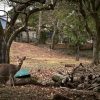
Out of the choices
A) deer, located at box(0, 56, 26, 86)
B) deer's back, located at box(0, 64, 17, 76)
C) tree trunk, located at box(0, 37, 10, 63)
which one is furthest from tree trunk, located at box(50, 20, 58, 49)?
deer's back, located at box(0, 64, 17, 76)

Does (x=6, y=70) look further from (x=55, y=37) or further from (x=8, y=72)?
(x=55, y=37)

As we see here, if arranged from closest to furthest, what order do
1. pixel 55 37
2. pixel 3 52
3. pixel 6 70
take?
pixel 6 70, pixel 3 52, pixel 55 37

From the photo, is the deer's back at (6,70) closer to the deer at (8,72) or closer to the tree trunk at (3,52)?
the deer at (8,72)

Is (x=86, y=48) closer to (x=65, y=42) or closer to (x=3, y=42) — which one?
(x=65, y=42)

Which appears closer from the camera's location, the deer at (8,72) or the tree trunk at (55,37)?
the deer at (8,72)

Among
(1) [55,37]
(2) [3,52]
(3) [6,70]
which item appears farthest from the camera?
(1) [55,37]

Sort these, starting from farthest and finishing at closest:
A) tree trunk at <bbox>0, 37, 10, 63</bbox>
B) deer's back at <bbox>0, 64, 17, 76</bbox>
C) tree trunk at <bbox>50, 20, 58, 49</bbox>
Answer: tree trunk at <bbox>50, 20, 58, 49</bbox> → tree trunk at <bbox>0, 37, 10, 63</bbox> → deer's back at <bbox>0, 64, 17, 76</bbox>

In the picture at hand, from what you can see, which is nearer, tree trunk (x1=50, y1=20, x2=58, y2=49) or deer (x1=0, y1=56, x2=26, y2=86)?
deer (x1=0, y1=56, x2=26, y2=86)

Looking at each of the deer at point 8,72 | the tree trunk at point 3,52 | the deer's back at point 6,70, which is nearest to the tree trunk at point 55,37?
the tree trunk at point 3,52

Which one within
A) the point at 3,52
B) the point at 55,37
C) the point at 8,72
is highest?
the point at 55,37

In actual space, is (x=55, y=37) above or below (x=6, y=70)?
above

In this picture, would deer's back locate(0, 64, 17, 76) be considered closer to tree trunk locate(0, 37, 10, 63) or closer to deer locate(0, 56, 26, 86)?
deer locate(0, 56, 26, 86)

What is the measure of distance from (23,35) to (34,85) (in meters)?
Result: 40.0

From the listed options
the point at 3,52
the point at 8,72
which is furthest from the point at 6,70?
the point at 3,52
